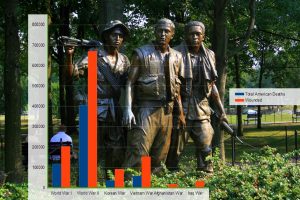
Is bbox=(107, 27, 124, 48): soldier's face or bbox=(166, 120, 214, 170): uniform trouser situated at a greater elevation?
bbox=(107, 27, 124, 48): soldier's face

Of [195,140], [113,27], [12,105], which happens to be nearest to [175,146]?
[195,140]

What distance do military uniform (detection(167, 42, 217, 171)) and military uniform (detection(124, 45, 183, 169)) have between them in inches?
10.3

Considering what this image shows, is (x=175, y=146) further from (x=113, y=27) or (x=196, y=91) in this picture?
(x=113, y=27)

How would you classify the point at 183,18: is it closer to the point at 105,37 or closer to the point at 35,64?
the point at 105,37

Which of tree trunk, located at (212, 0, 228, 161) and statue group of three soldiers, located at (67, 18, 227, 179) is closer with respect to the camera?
statue group of three soldiers, located at (67, 18, 227, 179)

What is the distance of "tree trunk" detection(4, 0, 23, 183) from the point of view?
30.4 feet

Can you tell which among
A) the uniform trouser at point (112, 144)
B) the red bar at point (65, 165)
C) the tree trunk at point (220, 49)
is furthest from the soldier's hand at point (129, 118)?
the tree trunk at point (220, 49)

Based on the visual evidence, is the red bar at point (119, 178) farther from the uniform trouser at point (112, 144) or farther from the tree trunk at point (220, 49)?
the tree trunk at point (220, 49)

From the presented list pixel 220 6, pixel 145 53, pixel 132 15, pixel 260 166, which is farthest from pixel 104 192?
pixel 132 15

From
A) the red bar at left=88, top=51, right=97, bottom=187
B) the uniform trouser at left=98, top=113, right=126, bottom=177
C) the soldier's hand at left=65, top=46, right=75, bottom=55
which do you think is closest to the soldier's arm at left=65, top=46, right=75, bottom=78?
the soldier's hand at left=65, top=46, right=75, bottom=55

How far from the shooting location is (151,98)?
6465 mm

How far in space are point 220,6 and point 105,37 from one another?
4.72 metres

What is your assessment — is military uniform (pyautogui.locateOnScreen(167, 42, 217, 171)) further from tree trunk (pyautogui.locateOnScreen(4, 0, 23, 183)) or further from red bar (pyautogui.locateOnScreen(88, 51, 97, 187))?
tree trunk (pyautogui.locateOnScreen(4, 0, 23, 183))

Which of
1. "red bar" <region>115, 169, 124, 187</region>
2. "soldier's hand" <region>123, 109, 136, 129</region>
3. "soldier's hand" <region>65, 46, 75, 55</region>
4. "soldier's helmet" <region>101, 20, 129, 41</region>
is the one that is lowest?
"red bar" <region>115, 169, 124, 187</region>
